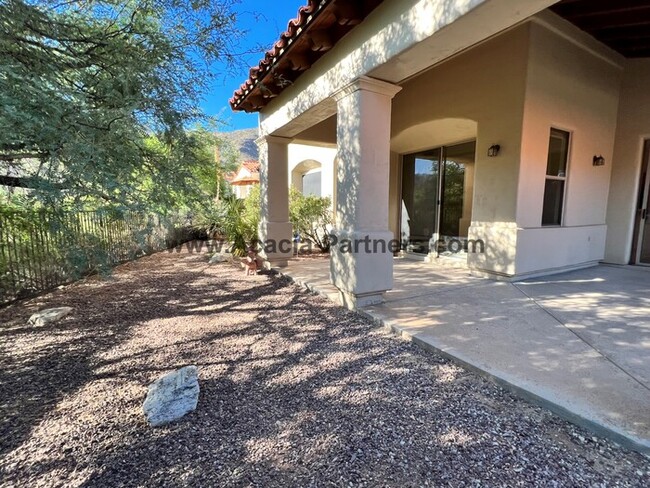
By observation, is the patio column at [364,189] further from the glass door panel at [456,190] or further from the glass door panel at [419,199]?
the glass door panel at [419,199]

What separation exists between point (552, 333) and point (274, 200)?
494 centimetres

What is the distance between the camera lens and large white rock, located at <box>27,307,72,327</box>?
12.7 feet

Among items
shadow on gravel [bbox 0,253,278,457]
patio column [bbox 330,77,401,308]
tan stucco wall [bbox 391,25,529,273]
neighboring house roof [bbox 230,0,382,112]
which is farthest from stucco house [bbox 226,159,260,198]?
patio column [bbox 330,77,401,308]

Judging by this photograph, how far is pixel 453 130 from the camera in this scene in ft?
20.8

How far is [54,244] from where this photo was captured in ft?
13.0

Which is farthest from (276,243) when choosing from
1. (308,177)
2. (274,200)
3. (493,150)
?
(308,177)

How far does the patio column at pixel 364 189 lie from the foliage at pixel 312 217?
5.01 meters

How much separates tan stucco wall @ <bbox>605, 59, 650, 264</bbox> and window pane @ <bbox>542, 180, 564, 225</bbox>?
166 centimetres

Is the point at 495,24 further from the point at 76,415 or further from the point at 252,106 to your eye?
the point at 252,106

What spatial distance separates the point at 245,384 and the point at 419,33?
10.9ft

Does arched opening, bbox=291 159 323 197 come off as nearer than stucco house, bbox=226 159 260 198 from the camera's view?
Yes

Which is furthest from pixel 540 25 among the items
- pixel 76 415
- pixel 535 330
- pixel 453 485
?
pixel 76 415

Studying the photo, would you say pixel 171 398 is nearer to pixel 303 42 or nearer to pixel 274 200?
pixel 303 42

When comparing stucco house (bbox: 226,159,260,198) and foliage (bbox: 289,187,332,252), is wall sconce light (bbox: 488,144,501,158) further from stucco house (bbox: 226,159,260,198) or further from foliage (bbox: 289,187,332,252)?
stucco house (bbox: 226,159,260,198)
